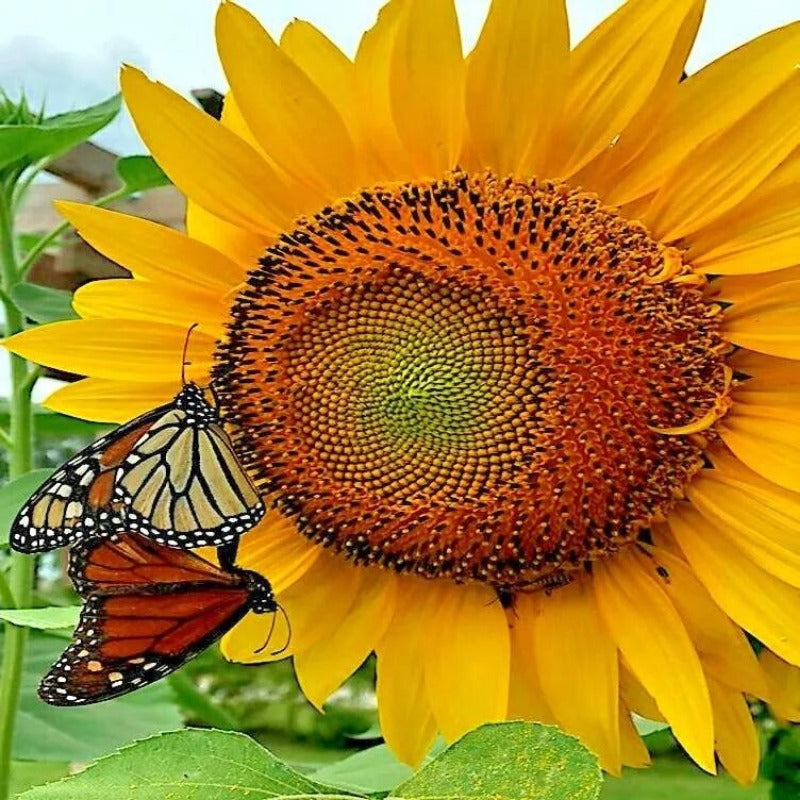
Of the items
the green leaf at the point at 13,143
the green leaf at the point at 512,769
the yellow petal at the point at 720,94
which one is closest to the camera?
the green leaf at the point at 512,769

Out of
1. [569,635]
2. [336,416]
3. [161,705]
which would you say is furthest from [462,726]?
[161,705]

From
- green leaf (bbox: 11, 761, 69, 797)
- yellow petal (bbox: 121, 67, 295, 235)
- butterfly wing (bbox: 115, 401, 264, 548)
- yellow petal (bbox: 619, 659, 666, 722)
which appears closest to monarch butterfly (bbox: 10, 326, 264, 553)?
butterfly wing (bbox: 115, 401, 264, 548)

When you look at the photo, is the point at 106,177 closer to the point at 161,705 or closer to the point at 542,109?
the point at 161,705

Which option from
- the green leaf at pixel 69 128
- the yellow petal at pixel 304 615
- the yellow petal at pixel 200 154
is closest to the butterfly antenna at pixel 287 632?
the yellow petal at pixel 304 615

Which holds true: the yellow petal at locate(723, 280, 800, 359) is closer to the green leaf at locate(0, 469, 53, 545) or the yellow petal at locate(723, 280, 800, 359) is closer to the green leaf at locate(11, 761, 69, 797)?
the green leaf at locate(0, 469, 53, 545)

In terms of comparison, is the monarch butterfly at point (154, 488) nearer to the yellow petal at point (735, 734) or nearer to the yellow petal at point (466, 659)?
the yellow petal at point (466, 659)

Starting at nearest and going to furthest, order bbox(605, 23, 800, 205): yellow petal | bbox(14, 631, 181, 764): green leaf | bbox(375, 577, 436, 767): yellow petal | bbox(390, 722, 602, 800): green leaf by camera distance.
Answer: bbox(390, 722, 602, 800): green leaf, bbox(605, 23, 800, 205): yellow petal, bbox(375, 577, 436, 767): yellow petal, bbox(14, 631, 181, 764): green leaf
